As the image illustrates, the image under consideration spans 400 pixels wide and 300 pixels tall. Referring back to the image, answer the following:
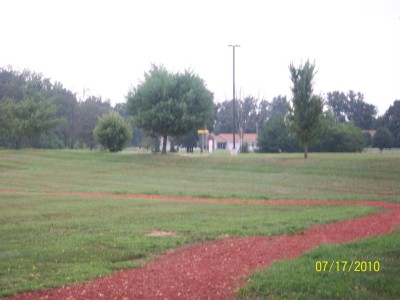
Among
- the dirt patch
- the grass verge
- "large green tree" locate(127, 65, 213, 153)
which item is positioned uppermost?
"large green tree" locate(127, 65, 213, 153)

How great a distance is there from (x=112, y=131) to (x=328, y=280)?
4492cm

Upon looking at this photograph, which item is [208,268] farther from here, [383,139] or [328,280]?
[383,139]

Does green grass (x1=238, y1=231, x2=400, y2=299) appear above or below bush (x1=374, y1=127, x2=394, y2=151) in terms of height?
below

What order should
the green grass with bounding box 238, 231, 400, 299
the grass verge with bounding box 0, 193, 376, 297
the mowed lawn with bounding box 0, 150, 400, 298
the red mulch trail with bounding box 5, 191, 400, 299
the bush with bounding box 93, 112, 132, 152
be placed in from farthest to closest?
the bush with bounding box 93, 112, 132, 152, the grass verge with bounding box 0, 193, 376, 297, the mowed lawn with bounding box 0, 150, 400, 298, the red mulch trail with bounding box 5, 191, 400, 299, the green grass with bounding box 238, 231, 400, 299

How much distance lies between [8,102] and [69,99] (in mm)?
28072

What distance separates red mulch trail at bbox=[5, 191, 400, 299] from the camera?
23.6 feet

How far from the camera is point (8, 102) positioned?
5828 cm

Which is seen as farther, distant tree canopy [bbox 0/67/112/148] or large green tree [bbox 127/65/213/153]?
distant tree canopy [bbox 0/67/112/148]

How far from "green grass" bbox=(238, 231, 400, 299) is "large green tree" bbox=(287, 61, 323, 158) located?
2960 centimetres

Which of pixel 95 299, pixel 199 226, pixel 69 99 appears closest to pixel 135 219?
pixel 199 226

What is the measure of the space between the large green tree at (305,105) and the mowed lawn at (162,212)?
2.32 m

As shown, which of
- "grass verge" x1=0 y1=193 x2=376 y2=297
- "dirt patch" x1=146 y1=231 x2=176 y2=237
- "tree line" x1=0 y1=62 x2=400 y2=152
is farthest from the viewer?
"tree line" x1=0 y1=62 x2=400 y2=152

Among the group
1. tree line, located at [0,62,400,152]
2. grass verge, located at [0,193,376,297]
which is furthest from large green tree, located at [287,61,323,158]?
grass verge, located at [0,193,376,297]

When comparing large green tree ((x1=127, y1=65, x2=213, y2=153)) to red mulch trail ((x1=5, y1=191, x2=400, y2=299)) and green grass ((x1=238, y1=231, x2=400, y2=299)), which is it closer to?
red mulch trail ((x1=5, y1=191, x2=400, y2=299))
